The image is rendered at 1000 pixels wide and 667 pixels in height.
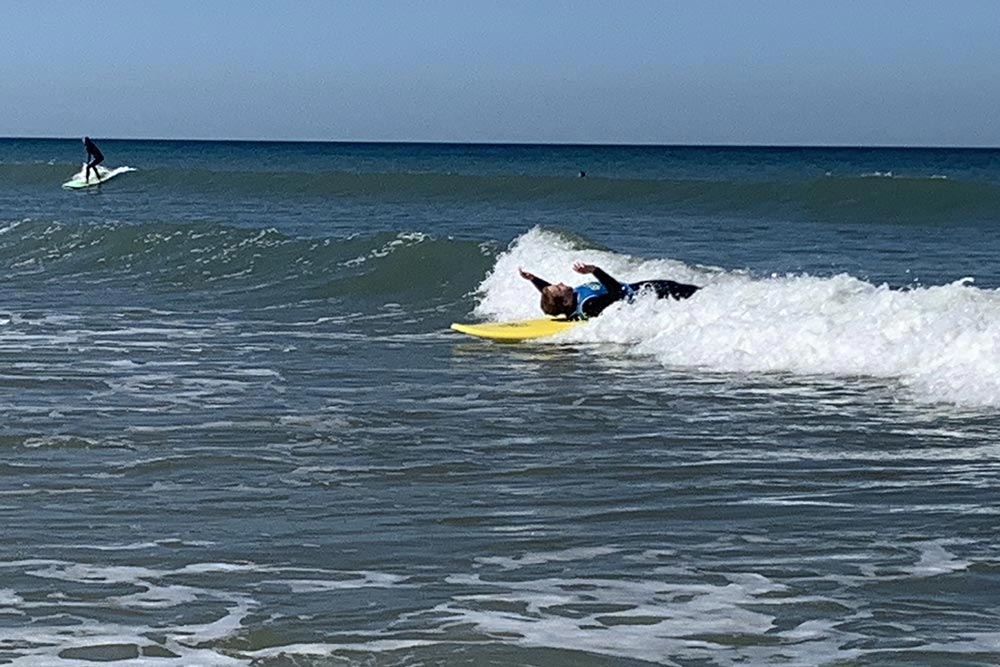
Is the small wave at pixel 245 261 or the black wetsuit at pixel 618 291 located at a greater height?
the black wetsuit at pixel 618 291

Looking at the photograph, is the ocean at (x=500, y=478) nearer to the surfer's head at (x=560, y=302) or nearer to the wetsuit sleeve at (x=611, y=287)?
the wetsuit sleeve at (x=611, y=287)

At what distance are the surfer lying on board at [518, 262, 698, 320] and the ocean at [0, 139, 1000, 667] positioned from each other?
32 centimetres

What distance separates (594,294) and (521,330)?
31.9 inches

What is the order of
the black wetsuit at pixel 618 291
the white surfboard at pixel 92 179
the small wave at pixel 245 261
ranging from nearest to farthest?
the black wetsuit at pixel 618 291 < the small wave at pixel 245 261 < the white surfboard at pixel 92 179

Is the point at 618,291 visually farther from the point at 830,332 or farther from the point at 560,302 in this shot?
the point at 830,332

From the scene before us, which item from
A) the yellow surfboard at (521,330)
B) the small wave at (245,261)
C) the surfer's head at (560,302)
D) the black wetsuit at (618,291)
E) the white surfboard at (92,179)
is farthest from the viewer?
the white surfboard at (92,179)

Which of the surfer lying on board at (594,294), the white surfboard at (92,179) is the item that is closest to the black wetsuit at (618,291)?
the surfer lying on board at (594,294)

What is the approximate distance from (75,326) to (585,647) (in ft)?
37.5

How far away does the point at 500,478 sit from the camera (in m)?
8.57

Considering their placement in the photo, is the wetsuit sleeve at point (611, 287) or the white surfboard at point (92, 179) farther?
the white surfboard at point (92, 179)

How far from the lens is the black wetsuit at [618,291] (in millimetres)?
15625

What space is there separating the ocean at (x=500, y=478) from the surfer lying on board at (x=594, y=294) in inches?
12.7

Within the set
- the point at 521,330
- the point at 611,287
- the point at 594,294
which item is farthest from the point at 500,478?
the point at 611,287

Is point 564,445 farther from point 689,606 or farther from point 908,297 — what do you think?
point 908,297
